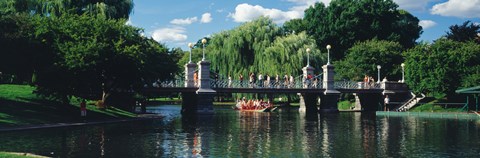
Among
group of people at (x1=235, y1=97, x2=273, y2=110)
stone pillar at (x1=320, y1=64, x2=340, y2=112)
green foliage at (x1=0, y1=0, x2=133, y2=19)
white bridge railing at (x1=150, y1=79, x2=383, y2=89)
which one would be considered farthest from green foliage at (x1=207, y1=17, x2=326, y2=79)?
green foliage at (x1=0, y1=0, x2=133, y2=19)

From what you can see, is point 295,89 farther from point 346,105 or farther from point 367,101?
point 346,105

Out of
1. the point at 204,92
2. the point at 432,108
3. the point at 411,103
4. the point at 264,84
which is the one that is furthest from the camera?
the point at 411,103

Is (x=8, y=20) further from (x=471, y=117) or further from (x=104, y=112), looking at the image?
(x=471, y=117)

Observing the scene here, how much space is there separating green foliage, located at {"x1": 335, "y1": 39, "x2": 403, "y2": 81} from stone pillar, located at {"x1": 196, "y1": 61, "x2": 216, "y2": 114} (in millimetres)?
24072

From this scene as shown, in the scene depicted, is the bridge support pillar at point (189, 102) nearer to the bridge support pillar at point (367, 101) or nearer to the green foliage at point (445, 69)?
the bridge support pillar at point (367, 101)

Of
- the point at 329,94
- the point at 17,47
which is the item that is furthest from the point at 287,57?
the point at 17,47

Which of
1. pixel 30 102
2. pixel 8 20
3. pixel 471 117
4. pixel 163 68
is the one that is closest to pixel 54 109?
pixel 30 102

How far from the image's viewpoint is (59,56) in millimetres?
38406

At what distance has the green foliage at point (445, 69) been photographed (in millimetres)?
55062

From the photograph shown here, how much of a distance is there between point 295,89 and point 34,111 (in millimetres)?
28205

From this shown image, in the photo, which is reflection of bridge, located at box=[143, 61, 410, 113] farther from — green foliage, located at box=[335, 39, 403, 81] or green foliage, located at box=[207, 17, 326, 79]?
green foliage, located at box=[335, 39, 403, 81]

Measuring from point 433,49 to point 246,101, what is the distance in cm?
2267

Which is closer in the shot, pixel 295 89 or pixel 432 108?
pixel 432 108

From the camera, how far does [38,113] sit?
Result: 119ft
